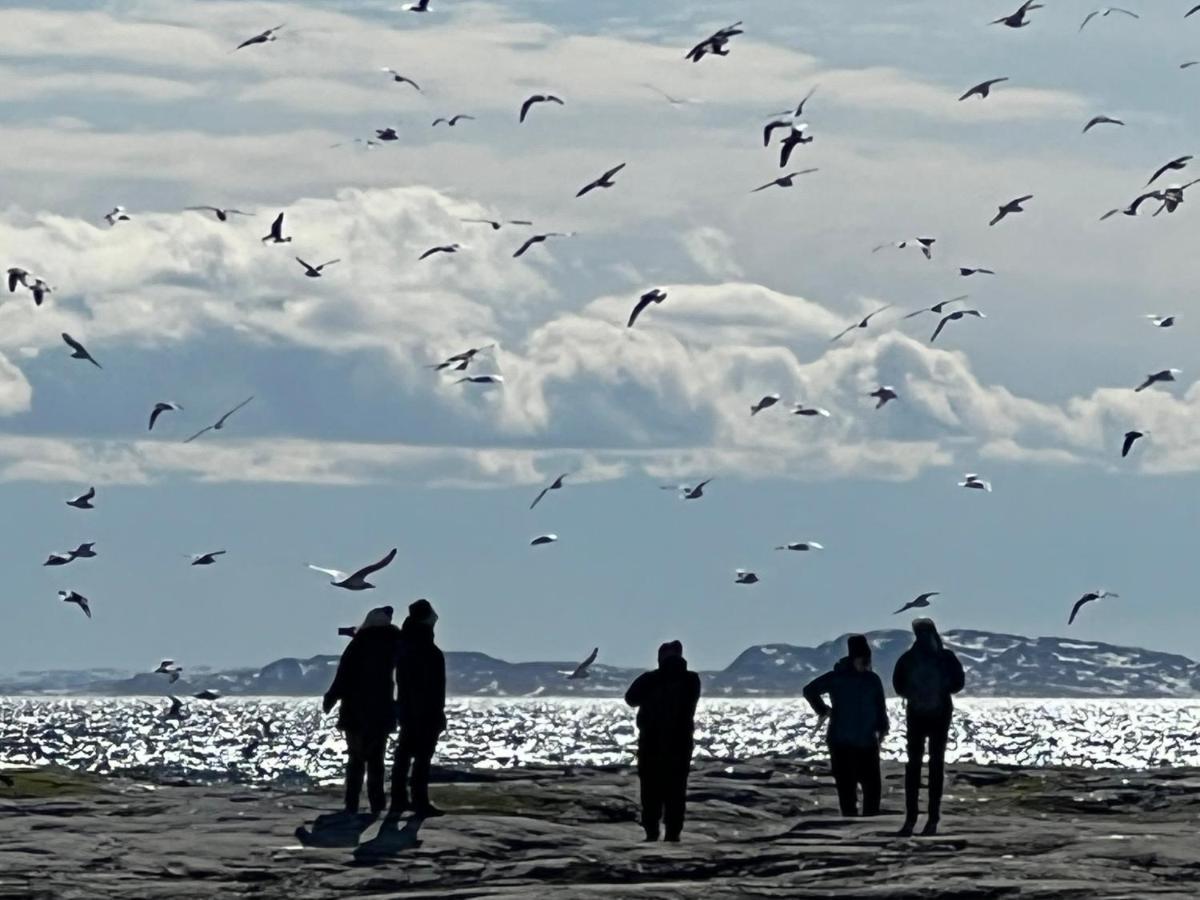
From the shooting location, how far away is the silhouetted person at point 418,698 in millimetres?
24719

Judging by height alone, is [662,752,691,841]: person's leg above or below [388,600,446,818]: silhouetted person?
below

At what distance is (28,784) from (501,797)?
359 inches

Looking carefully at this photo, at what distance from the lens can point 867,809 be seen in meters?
27.4

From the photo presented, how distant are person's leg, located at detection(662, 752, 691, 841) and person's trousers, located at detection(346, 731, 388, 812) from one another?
3.18m

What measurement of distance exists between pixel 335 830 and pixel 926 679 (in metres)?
6.51

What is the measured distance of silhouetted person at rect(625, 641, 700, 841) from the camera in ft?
80.2

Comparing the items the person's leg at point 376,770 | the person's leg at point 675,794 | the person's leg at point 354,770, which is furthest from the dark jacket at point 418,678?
the person's leg at point 675,794

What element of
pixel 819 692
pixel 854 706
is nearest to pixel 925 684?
pixel 854 706

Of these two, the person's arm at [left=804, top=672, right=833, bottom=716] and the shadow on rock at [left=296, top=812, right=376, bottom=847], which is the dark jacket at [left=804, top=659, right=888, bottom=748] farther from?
the shadow on rock at [left=296, top=812, right=376, bottom=847]

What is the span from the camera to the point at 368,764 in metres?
25.7

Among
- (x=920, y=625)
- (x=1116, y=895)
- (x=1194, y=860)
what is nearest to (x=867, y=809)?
(x=920, y=625)

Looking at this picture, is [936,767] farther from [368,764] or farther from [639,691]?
[368,764]

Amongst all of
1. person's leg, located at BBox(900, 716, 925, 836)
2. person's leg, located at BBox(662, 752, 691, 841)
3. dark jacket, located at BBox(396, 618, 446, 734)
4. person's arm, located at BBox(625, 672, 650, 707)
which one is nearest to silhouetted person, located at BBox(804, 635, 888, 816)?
person's leg, located at BBox(900, 716, 925, 836)

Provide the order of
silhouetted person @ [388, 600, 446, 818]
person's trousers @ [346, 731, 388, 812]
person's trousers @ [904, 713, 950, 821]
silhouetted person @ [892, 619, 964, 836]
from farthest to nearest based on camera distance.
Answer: person's trousers @ [346, 731, 388, 812], person's trousers @ [904, 713, 950, 821], silhouetted person @ [388, 600, 446, 818], silhouetted person @ [892, 619, 964, 836]
